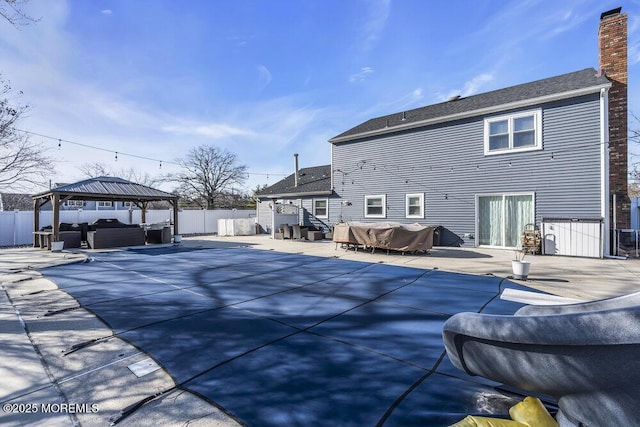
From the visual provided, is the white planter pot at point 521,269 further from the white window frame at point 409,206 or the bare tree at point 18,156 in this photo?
the bare tree at point 18,156

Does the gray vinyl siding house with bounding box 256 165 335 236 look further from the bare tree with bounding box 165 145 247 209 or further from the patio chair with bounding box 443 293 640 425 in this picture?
the patio chair with bounding box 443 293 640 425

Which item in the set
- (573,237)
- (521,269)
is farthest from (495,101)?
(521,269)

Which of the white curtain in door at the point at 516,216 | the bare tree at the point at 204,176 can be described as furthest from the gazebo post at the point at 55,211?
the bare tree at the point at 204,176

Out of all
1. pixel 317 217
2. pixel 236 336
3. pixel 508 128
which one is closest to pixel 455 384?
pixel 236 336

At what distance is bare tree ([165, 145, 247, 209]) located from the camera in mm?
31797

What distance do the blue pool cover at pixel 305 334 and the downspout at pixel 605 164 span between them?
5.77 metres

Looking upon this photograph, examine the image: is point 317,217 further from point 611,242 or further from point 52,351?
point 52,351

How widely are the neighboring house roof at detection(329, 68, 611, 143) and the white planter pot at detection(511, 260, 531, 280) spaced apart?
7.14 meters

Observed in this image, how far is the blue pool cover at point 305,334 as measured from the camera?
227 cm

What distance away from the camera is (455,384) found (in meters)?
2.53

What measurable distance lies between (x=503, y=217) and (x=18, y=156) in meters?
24.0

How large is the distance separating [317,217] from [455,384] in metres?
14.9

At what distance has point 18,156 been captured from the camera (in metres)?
15.8

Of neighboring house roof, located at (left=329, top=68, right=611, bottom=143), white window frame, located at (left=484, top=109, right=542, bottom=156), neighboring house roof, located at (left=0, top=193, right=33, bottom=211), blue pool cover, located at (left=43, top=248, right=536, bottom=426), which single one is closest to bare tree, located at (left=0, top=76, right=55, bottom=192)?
blue pool cover, located at (left=43, top=248, right=536, bottom=426)
